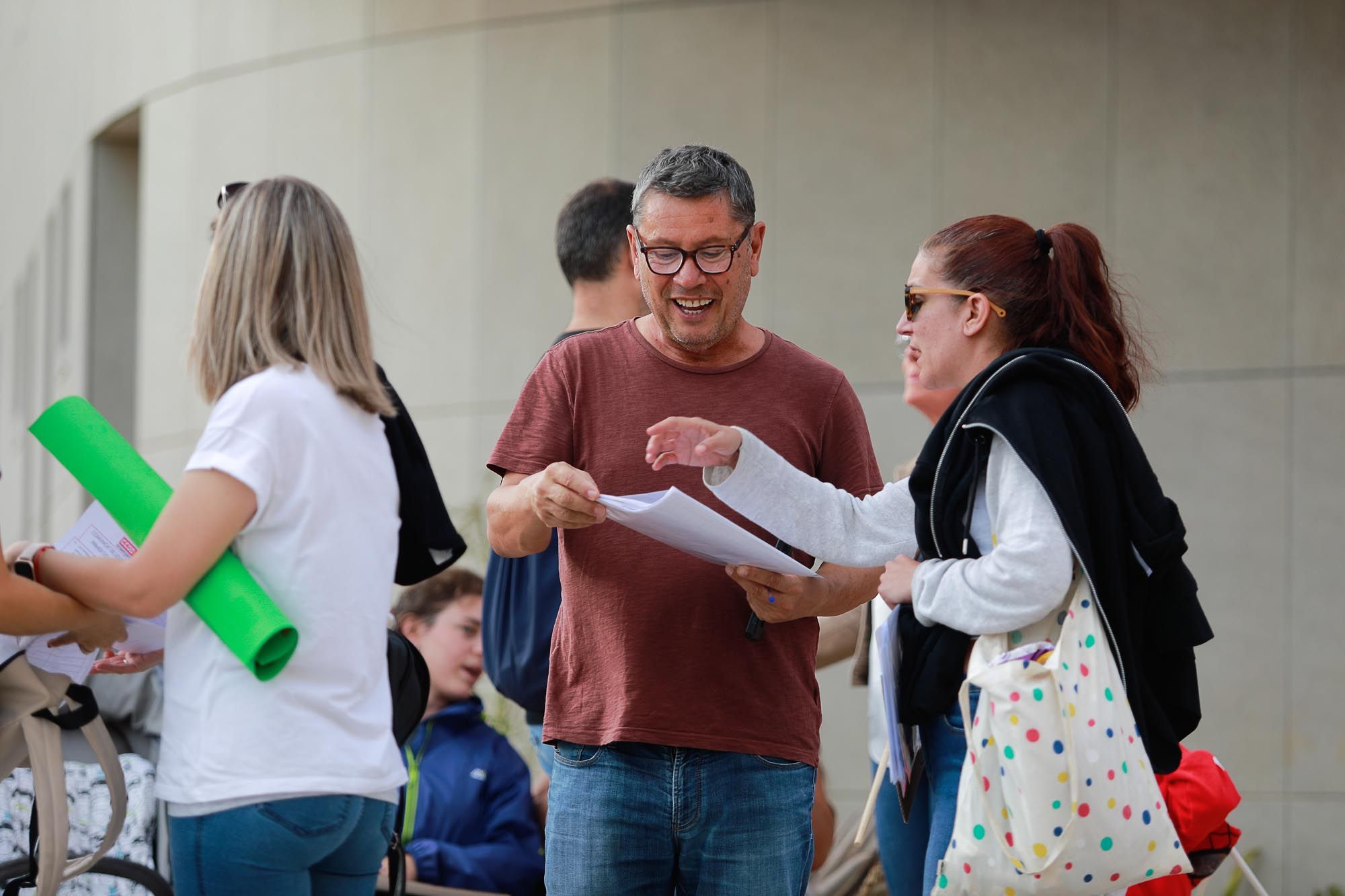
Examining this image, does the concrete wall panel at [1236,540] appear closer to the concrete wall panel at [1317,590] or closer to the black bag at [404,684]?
the concrete wall panel at [1317,590]

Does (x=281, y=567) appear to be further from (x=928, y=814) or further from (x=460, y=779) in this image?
(x=460, y=779)

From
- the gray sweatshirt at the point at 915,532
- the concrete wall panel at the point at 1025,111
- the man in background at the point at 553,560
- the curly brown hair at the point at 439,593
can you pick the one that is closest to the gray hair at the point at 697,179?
the gray sweatshirt at the point at 915,532

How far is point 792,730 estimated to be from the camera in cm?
265

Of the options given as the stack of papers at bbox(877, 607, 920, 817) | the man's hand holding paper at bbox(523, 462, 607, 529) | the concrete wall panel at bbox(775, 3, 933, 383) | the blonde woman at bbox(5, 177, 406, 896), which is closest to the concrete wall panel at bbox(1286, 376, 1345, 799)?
the concrete wall panel at bbox(775, 3, 933, 383)

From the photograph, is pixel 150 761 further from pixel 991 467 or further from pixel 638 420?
pixel 991 467

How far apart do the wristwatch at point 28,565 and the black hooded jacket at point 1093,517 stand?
1.46m

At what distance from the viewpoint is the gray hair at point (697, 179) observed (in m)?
2.61

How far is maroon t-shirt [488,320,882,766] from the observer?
2592mm

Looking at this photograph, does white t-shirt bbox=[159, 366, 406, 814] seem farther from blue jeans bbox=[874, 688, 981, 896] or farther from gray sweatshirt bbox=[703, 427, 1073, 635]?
blue jeans bbox=[874, 688, 981, 896]

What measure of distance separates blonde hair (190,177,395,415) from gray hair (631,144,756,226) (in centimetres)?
59

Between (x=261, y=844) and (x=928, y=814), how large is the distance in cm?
149

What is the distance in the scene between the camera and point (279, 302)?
2369mm

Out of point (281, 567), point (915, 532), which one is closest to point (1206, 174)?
point (915, 532)

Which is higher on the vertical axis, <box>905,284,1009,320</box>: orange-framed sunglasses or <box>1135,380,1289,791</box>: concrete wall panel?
<box>905,284,1009,320</box>: orange-framed sunglasses
